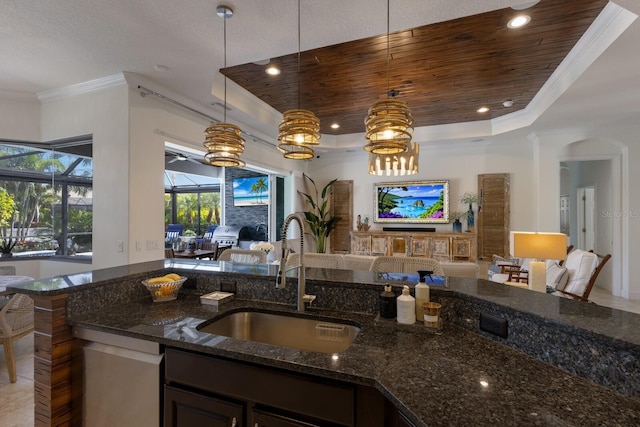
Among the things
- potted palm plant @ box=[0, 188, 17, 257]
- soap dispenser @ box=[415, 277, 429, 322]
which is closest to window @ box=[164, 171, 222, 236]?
potted palm plant @ box=[0, 188, 17, 257]

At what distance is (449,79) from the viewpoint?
375 cm

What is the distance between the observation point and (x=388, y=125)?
5.76 ft

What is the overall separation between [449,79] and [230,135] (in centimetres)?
293

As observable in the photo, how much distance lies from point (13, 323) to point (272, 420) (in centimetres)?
295

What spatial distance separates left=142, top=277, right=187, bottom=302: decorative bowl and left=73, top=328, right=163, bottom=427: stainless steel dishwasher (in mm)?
357

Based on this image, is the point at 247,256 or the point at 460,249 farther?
the point at 460,249

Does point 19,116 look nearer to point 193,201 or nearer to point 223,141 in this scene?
point 223,141

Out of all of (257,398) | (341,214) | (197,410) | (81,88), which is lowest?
(197,410)

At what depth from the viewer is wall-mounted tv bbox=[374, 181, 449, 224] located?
646 centimetres

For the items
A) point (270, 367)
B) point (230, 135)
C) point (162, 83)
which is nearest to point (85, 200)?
point (162, 83)

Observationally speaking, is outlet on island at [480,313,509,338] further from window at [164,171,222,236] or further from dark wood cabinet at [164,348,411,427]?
window at [164,171,222,236]

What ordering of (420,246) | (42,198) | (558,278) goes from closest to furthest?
(558,278) → (42,198) → (420,246)

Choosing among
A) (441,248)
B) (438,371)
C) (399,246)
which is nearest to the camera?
(438,371)

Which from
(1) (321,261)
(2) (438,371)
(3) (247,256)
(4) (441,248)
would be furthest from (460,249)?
(2) (438,371)
